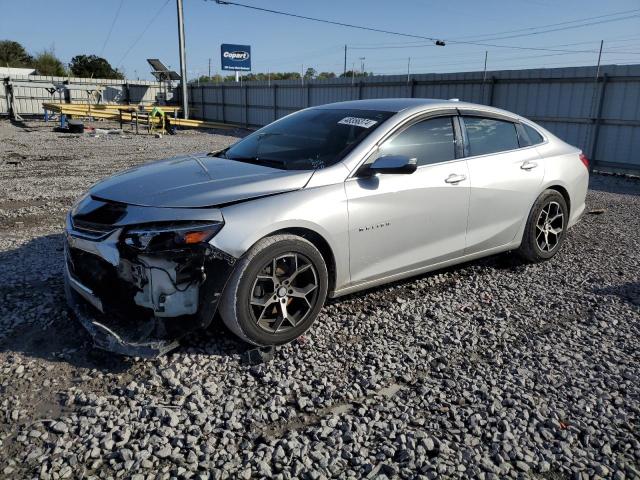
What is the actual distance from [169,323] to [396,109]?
255cm

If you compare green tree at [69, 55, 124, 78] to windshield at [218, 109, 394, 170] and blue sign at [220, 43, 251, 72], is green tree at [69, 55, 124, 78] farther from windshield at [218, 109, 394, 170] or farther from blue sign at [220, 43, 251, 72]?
windshield at [218, 109, 394, 170]

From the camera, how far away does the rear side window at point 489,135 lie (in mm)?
4743

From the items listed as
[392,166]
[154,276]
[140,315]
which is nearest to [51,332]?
Result: [140,315]

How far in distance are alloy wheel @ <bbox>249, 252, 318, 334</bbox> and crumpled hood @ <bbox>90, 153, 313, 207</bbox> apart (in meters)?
0.50

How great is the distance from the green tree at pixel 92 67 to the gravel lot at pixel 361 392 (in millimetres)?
65945

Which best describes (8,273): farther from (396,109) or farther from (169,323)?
(396,109)

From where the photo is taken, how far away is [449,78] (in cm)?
1645

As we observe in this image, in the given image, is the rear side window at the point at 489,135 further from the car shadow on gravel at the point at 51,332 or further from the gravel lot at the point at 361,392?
the car shadow on gravel at the point at 51,332

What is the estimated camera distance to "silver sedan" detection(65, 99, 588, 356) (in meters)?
3.20

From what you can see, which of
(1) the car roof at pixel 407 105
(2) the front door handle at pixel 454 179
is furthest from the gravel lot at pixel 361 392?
(1) the car roof at pixel 407 105

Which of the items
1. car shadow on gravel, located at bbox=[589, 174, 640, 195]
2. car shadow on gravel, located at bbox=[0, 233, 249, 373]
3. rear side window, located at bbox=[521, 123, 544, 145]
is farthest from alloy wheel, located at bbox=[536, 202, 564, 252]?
car shadow on gravel, located at bbox=[589, 174, 640, 195]

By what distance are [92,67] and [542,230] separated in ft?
226

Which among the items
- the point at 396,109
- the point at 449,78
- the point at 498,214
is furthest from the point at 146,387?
the point at 449,78

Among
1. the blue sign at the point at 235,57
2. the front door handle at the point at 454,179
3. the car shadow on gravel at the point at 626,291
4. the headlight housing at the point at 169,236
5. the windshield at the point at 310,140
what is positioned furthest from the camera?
the blue sign at the point at 235,57
